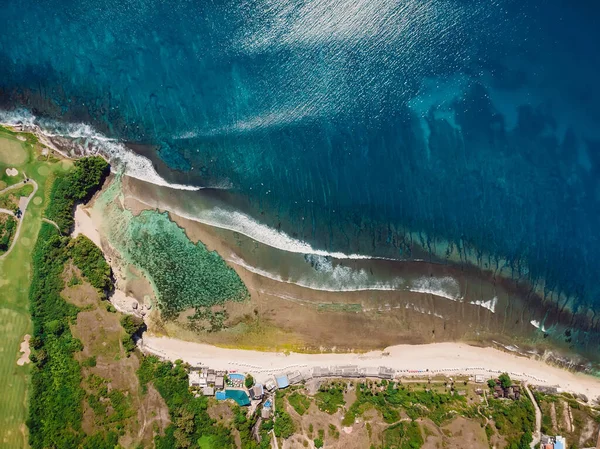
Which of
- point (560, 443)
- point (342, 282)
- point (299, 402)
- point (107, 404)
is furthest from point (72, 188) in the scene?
point (560, 443)

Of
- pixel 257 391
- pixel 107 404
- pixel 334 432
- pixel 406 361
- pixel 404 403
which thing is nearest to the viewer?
pixel 107 404

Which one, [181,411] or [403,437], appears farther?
[181,411]

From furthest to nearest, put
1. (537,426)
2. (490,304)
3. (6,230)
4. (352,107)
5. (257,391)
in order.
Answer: (490,304) → (352,107) → (537,426) → (6,230) → (257,391)

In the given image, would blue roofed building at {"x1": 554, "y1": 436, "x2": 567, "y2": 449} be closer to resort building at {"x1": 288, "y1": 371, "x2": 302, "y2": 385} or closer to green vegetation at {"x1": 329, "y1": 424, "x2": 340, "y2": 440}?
green vegetation at {"x1": 329, "y1": 424, "x2": 340, "y2": 440}

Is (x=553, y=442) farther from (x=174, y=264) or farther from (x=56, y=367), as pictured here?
(x=56, y=367)

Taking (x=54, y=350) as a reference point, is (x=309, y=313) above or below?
above

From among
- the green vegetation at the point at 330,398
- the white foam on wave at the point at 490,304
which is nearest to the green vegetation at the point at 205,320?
the green vegetation at the point at 330,398

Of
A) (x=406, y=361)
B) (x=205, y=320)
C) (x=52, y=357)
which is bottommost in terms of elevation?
(x=52, y=357)
